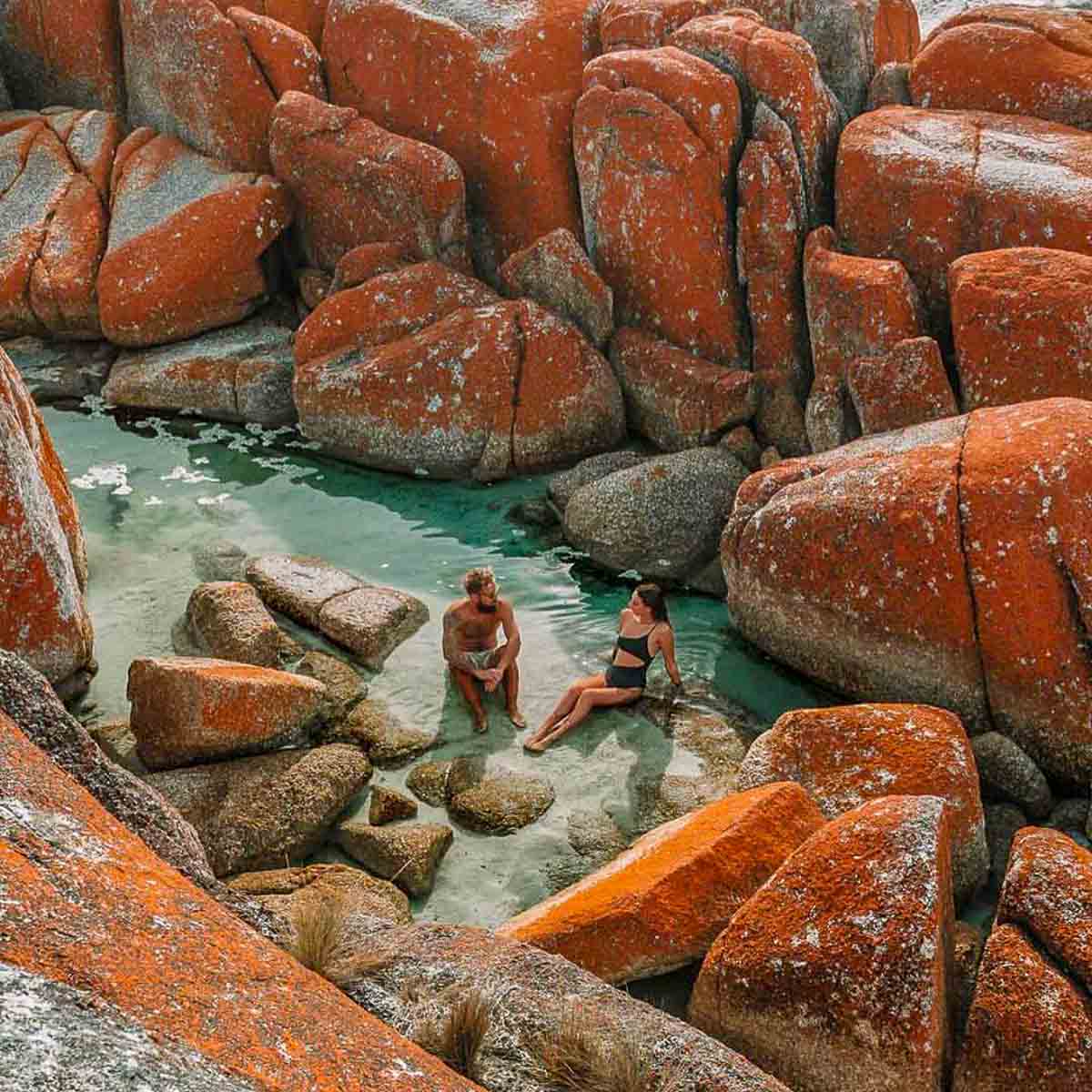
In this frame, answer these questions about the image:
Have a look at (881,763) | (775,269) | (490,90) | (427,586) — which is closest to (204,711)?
(427,586)

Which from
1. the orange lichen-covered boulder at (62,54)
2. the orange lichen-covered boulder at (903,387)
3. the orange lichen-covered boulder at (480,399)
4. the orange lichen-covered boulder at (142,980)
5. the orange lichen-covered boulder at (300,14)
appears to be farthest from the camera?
the orange lichen-covered boulder at (62,54)

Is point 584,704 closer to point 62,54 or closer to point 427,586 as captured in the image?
point 427,586

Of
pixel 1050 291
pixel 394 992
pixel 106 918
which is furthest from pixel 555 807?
pixel 1050 291

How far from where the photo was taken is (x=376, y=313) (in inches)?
619

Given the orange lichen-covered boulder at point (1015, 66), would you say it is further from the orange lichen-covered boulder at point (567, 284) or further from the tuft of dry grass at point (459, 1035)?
the tuft of dry grass at point (459, 1035)

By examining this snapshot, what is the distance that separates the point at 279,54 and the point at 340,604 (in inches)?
373

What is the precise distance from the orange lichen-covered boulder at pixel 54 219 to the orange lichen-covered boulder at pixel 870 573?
10.0 metres

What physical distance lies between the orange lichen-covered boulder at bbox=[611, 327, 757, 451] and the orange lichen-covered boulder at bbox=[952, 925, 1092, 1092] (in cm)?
895

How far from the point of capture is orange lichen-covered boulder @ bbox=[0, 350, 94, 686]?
32.7ft

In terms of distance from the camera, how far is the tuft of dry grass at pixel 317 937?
511cm

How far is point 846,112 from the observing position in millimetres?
16109

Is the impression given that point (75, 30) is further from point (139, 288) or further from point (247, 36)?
point (139, 288)

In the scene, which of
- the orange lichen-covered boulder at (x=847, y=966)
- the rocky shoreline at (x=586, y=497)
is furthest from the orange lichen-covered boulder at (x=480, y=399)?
the orange lichen-covered boulder at (x=847, y=966)

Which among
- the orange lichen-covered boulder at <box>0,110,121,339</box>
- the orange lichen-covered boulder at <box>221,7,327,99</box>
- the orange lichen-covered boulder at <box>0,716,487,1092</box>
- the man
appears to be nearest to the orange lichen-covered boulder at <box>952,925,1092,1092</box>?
the orange lichen-covered boulder at <box>0,716,487,1092</box>
